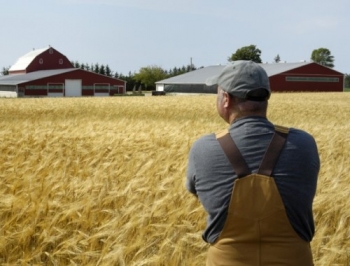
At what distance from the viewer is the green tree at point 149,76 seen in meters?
109

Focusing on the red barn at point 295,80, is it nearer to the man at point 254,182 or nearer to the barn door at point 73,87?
the barn door at point 73,87

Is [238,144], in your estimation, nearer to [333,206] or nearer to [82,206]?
[82,206]

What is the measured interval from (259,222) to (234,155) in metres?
0.33

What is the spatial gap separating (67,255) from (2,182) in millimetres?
1830

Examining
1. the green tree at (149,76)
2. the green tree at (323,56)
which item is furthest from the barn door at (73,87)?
the green tree at (323,56)

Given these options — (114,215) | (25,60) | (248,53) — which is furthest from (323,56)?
(114,215)

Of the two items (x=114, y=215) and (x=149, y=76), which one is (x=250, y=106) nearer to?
(x=114, y=215)

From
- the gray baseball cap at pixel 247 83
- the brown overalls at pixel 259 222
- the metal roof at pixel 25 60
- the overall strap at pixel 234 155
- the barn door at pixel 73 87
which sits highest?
the metal roof at pixel 25 60

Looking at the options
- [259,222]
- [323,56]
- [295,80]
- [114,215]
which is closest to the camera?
[259,222]

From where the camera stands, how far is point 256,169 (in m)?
2.61

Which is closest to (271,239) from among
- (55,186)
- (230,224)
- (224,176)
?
(230,224)

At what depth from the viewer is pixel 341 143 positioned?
923 centimetres

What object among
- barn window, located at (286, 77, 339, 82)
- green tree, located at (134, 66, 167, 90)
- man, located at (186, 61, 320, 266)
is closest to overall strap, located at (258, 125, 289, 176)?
man, located at (186, 61, 320, 266)

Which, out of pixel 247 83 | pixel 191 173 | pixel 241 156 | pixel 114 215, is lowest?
pixel 114 215
